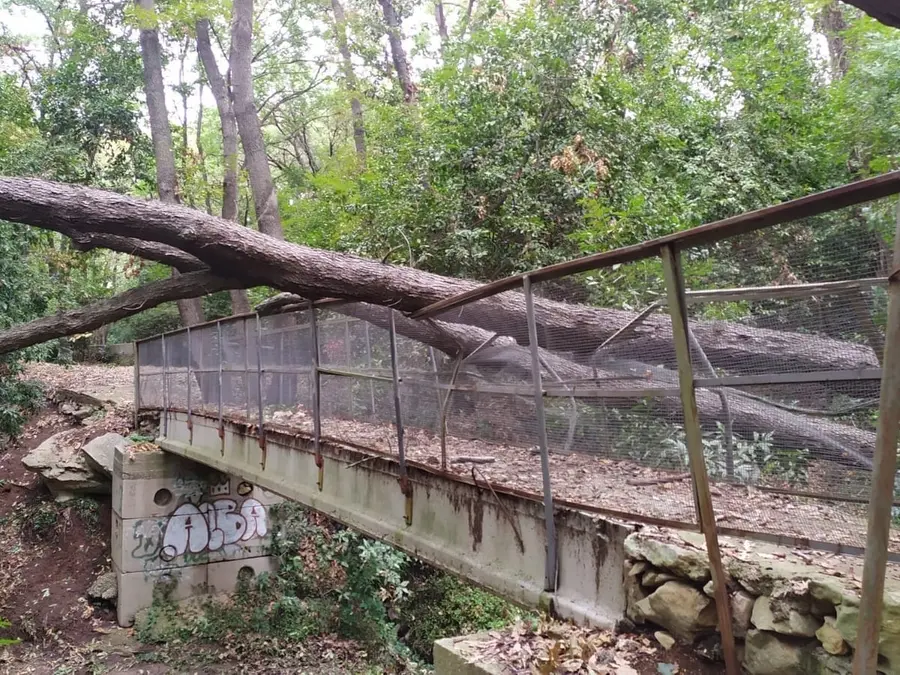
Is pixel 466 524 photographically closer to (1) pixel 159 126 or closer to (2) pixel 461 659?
(2) pixel 461 659

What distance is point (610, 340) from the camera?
11.5 feet

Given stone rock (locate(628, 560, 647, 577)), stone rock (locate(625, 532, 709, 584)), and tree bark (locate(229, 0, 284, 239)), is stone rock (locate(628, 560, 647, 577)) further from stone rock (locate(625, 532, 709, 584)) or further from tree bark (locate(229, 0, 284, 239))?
→ tree bark (locate(229, 0, 284, 239))

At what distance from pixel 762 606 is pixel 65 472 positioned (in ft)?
45.3

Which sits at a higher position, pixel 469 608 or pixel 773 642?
pixel 773 642

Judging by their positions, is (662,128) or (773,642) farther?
(662,128)

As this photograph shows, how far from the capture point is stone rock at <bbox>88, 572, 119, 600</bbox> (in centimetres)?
1205

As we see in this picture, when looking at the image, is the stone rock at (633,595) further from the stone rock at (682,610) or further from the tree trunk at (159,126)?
the tree trunk at (159,126)

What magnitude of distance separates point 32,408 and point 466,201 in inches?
395

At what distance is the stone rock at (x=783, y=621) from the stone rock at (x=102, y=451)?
41.0 ft

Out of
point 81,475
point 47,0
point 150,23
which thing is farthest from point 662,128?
point 47,0

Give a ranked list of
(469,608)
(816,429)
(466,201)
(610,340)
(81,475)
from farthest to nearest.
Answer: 1. (81,475)
2. (469,608)
3. (466,201)
4. (610,340)
5. (816,429)

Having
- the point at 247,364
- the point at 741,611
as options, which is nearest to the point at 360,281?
the point at 247,364

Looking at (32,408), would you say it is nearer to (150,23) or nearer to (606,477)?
(150,23)

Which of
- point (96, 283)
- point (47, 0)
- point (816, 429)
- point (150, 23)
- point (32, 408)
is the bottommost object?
point (32, 408)
